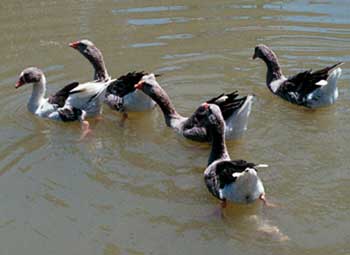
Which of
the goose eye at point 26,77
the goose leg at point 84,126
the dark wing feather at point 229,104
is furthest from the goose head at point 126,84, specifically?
the dark wing feather at point 229,104

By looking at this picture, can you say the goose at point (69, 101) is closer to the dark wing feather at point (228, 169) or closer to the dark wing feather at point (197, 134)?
the dark wing feather at point (197, 134)

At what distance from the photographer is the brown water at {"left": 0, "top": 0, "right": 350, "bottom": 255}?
7164 mm

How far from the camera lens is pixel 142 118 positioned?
10.5 metres

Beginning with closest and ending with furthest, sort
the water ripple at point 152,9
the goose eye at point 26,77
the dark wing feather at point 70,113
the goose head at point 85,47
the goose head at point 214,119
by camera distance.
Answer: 1. the goose head at point 214,119
2. the dark wing feather at point 70,113
3. the goose eye at point 26,77
4. the goose head at point 85,47
5. the water ripple at point 152,9

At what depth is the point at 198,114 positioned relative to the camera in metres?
9.24

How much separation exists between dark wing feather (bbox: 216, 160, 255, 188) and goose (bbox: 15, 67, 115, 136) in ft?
Result: 9.68

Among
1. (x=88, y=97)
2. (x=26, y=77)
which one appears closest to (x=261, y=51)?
(x=88, y=97)

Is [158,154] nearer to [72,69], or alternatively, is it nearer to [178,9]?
[72,69]

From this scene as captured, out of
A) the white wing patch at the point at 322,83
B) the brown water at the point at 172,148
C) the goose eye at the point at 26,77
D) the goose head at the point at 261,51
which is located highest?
the goose head at the point at 261,51

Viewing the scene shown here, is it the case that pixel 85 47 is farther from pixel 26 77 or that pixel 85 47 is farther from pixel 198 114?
pixel 198 114

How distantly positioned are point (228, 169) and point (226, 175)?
76 mm

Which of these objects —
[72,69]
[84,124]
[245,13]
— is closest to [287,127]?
[84,124]

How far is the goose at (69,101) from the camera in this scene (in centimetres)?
1005

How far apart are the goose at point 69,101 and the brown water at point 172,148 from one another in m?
0.21
